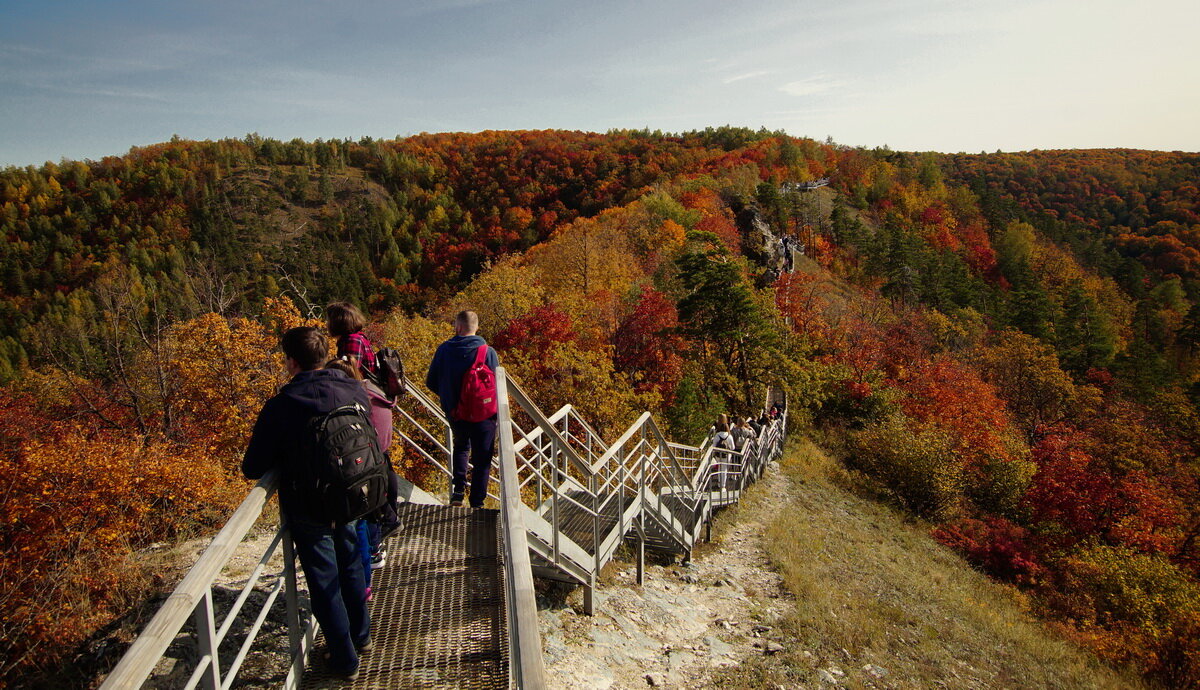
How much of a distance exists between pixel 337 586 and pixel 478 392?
1.92 meters

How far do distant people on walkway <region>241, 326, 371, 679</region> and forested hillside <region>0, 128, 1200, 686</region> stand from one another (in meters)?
4.36

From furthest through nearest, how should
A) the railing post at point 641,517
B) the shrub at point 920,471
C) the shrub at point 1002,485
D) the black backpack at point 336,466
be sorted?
the shrub at point 1002,485
the shrub at point 920,471
the railing post at point 641,517
the black backpack at point 336,466

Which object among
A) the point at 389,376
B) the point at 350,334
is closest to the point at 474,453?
the point at 389,376

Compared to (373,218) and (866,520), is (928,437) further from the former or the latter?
(373,218)

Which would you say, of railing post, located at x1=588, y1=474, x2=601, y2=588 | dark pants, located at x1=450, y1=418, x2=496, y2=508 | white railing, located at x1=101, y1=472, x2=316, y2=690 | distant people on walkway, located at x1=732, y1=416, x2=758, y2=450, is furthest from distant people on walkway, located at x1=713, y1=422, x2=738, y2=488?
white railing, located at x1=101, y1=472, x2=316, y2=690

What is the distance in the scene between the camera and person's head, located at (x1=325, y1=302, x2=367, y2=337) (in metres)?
3.99

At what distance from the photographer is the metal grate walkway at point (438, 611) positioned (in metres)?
3.31

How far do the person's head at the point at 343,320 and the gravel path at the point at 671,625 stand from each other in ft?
11.1

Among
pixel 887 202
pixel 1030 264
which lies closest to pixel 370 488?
pixel 1030 264

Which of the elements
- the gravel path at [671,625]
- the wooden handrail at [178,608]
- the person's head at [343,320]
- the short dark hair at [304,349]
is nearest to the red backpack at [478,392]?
the person's head at [343,320]

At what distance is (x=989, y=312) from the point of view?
68.3 meters

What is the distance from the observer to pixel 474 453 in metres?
5.07

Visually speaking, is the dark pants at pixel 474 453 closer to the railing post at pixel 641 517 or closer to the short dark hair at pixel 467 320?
the short dark hair at pixel 467 320

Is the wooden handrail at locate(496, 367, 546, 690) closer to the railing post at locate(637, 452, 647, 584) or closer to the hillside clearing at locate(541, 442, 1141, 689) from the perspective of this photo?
the hillside clearing at locate(541, 442, 1141, 689)
